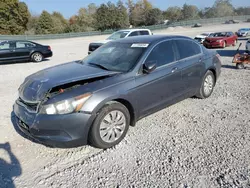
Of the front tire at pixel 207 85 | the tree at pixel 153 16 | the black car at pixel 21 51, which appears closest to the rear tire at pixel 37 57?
the black car at pixel 21 51

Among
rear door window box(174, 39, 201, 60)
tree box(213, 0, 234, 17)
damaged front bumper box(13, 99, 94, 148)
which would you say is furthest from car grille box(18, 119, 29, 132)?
tree box(213, 0, 234, 17)

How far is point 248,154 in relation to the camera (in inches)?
121

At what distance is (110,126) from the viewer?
131 inches

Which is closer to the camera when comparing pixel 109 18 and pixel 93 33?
pixel 93 33

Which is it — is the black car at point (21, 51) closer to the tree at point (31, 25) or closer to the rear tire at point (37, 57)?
the rear tire at point (37, 57)

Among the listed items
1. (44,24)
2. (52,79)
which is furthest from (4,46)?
(44,24)

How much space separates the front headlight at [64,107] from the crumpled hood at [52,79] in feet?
0.85

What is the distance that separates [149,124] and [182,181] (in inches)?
62.5

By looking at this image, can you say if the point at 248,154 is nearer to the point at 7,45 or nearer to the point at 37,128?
the point at 37,128

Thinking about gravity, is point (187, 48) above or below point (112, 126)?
above

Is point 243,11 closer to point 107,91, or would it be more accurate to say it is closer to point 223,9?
point 223,9

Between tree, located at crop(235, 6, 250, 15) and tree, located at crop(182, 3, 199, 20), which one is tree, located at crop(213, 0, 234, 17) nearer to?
tree, located at crop(235, 6, 250, 15)

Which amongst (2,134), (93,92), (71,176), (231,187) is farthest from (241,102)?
(2,134)

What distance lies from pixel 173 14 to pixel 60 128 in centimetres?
8958
